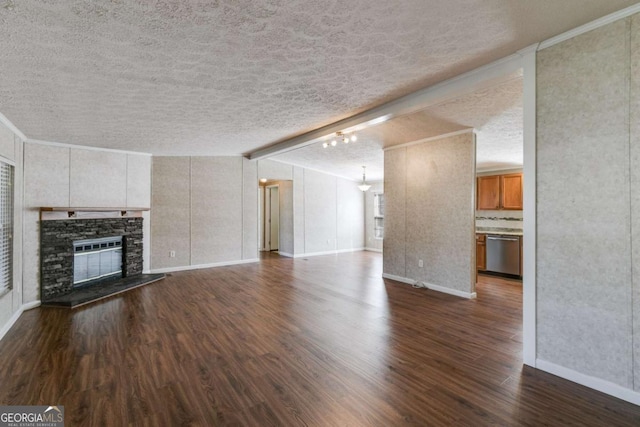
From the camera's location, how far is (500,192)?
660 centimetres

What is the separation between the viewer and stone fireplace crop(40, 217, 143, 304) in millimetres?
4445

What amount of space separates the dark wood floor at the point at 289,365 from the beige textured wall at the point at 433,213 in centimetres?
64

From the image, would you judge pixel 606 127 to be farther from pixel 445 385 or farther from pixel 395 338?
pixel 395 338

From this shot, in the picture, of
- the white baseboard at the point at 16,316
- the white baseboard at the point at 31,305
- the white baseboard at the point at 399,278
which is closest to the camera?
the white baseboard at the point at 16,316

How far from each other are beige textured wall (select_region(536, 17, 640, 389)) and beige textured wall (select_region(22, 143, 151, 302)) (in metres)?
6.27

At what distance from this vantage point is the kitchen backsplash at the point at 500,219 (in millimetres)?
6617

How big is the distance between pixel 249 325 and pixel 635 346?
3407 mm

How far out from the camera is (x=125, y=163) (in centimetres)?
570

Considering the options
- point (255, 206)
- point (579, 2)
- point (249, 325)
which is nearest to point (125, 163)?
point (255, 206)

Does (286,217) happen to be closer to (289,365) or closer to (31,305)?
(31,305)

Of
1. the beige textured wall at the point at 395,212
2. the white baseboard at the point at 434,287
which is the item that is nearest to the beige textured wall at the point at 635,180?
the white baseboard at the point at 434,287

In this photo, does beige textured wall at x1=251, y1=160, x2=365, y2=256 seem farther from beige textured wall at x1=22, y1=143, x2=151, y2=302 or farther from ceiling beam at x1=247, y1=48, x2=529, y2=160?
ceiling beam at x1=247, y1=48, x2=529, y2=160

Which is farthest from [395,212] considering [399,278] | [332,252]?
[332,252]

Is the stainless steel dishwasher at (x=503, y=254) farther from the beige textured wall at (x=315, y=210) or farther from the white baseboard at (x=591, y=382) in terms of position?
the beige textured wall at (x=315, y=210)
